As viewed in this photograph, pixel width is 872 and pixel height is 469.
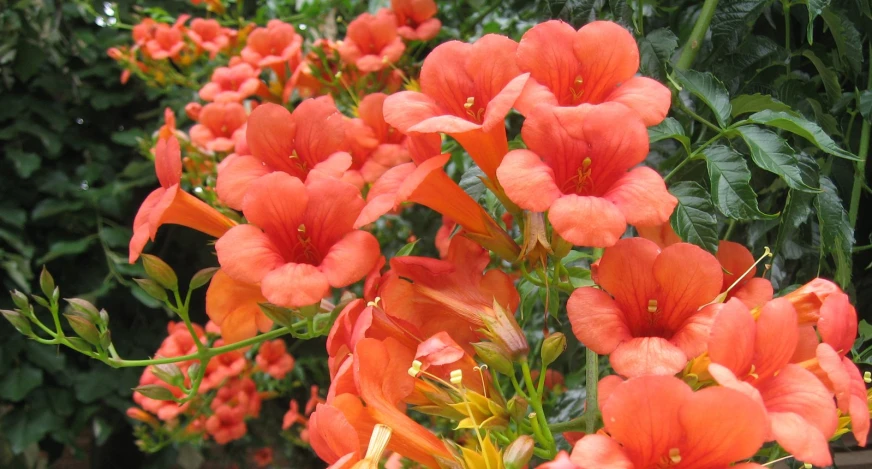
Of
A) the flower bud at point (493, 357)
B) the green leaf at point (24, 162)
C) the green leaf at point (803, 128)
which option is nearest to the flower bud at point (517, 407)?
the flower bud at point (493, 357)

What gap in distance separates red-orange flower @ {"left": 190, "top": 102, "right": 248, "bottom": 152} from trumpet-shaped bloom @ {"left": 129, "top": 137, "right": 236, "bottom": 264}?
59cm

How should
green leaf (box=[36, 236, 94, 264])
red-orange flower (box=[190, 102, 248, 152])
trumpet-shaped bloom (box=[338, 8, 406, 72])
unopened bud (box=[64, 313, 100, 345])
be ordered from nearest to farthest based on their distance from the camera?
unopened bud (box=[64, 313, 100, 345]) → red-orange flower (box=[190, 102, 248, 152]) → trumpet-shaped bloom (box=[338, 8, 406, 72]) → green leaf (box=[36, 236, 94, 264])

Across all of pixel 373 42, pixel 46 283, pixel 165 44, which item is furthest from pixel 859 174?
pixel 165 44

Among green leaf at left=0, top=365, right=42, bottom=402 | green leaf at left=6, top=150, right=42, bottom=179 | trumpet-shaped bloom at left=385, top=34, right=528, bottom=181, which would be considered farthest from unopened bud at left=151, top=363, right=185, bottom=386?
green leaf at left=6, top=150, right=42, bottom=179

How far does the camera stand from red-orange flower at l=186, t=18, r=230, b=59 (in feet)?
6.88

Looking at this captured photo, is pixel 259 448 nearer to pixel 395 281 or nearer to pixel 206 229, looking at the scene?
pixel 206 229

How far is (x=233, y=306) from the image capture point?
0.95m

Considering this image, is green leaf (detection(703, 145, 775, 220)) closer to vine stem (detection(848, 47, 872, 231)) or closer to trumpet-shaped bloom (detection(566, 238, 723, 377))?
trumpet-shaped bloom (detection(566, 238, 723, 377))

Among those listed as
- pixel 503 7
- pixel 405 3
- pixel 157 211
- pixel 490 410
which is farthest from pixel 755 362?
pixel 503 7

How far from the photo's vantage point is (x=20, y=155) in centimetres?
289

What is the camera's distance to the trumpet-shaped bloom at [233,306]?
929 mm

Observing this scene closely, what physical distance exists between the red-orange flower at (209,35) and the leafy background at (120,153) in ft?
0.48

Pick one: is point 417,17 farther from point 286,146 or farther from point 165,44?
point 286,146

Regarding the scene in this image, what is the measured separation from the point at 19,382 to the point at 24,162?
2.82 feet
